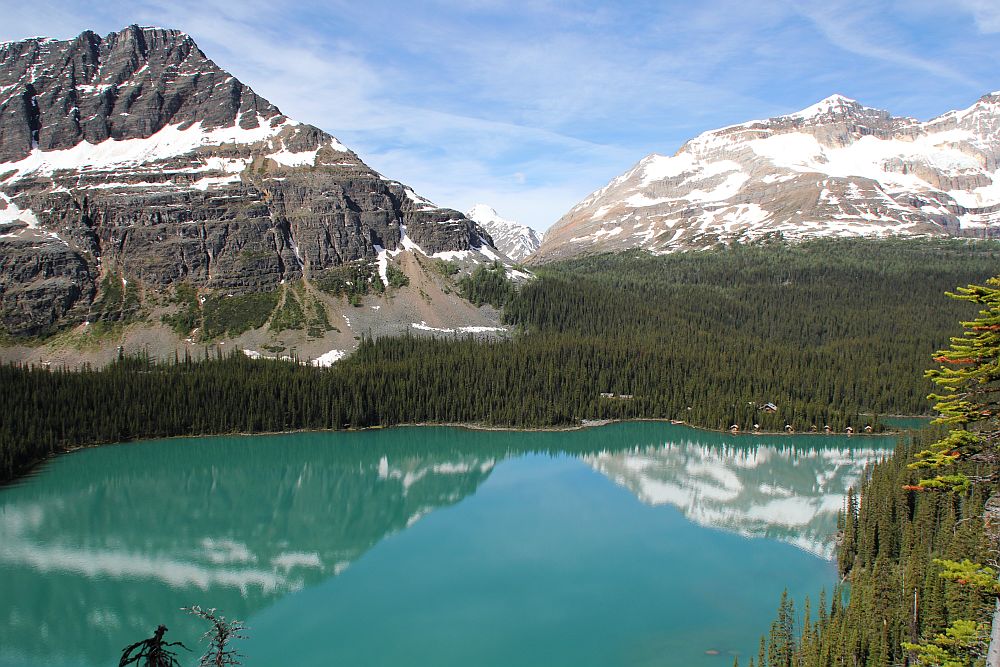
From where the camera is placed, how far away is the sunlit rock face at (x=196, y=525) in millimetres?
44938

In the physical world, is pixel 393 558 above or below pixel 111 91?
below

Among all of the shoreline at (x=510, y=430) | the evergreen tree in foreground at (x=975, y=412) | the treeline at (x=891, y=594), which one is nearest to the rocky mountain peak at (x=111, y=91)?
the shoreline at (x=510, y=430)

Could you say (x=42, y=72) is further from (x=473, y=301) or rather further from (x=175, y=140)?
(x=473, y=301)

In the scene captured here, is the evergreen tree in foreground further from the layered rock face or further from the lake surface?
the layered rock face

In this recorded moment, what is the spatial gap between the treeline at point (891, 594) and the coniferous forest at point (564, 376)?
166 ft

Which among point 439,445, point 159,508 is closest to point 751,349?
point 439,445

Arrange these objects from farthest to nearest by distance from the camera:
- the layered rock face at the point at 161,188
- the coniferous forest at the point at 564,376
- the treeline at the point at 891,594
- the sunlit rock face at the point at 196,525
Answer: the layered rock face at the point at 161,188 < the coniferous forest at the point at 564,376 < the sunlit rock face at the point at 196,525 < the treeline at the point at 891,594

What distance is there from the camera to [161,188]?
148 metres

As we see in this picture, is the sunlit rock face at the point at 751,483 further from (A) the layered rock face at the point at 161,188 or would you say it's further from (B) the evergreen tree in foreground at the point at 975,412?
(A) the layered rock face at the point at 161,188

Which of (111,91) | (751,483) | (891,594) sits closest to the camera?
(891,594)

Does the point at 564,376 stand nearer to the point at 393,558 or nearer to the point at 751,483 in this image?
the point at 751,483

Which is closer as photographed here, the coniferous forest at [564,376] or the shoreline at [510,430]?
the shoreline at [510,430]

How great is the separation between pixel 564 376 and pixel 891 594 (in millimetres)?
75280

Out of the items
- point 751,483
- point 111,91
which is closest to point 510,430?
point 751,483
